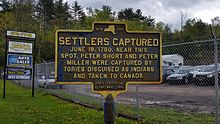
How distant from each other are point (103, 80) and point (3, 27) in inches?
2367

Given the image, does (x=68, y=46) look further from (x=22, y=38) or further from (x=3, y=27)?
(x=3, y=27)

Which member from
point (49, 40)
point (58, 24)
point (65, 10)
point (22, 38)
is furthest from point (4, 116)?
point (65, 10)

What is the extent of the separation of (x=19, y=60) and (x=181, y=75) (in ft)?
51.2

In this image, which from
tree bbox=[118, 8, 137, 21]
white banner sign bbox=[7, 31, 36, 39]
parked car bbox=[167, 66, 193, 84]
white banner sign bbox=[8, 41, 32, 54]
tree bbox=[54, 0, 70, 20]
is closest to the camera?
parked car bbox=[167, 66, 193, 84]

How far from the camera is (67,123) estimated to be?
10.6m

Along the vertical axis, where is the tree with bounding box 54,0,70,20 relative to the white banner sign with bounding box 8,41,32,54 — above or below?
above

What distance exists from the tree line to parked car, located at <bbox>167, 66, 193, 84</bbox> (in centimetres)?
3327

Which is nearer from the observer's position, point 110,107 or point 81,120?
point 110,107

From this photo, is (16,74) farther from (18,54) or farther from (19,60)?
(18,54)

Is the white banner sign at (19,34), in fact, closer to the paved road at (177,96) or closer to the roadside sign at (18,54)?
the roadside sign at (18,54)

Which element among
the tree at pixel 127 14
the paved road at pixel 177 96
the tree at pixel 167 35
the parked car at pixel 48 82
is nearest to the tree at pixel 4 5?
the tree at pixel 127 14

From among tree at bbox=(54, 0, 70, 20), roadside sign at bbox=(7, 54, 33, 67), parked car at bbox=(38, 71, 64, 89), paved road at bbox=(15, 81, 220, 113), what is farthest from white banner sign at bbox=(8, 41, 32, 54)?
tree at bbox=(54, 0, 70, 20)

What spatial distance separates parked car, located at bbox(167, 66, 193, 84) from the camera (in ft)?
30.0

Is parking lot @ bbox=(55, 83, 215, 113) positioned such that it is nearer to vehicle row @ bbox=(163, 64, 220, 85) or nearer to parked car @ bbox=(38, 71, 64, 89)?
vehicle row @ bbox=(163, 64, 220, 85)
